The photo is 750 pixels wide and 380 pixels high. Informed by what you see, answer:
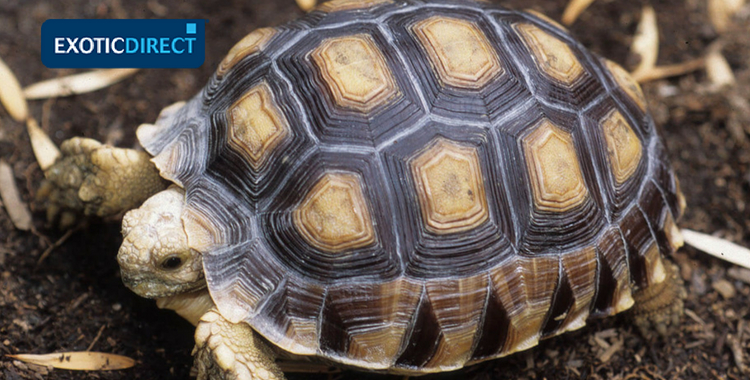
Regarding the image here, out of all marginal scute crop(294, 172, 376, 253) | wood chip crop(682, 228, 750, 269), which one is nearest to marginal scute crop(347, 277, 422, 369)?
marginal scute crop(294, 172, 376, 253)

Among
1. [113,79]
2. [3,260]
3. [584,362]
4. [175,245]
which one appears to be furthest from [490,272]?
[113,79]

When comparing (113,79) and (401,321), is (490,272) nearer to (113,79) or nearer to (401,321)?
(401,321)

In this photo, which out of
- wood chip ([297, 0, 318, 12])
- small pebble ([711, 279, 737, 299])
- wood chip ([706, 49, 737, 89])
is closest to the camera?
small pebble ([711, 279, 737, 299])

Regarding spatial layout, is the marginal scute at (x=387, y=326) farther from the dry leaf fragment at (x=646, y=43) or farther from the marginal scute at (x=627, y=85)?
the dry leaf fragment at (x=646, y=43)

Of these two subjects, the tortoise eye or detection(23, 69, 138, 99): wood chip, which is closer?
the tortoise eye

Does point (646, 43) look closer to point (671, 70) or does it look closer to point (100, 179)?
point (671, 70)

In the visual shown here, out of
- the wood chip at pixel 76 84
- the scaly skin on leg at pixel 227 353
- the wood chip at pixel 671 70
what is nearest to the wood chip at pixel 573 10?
the wood chip at pixel 671 70

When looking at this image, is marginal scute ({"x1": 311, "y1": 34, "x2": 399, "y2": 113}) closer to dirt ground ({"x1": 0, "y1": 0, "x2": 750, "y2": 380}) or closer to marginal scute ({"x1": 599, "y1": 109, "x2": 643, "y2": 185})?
marginal scute ({"x1": 599, "y1": 109, "x2": 643, "y2": 185})

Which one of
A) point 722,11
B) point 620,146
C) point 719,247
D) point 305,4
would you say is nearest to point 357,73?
point 620,146
